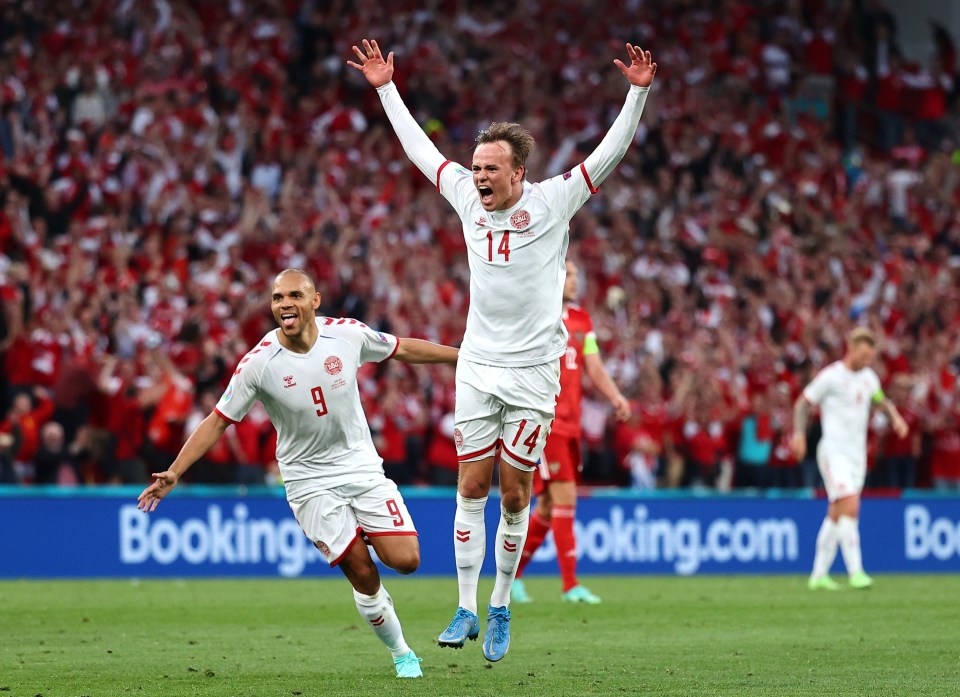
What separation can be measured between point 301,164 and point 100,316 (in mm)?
5057

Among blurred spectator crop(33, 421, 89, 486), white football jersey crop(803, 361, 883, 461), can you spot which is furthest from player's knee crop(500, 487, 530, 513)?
blurred spectator crop(33, 421, 89, 486)

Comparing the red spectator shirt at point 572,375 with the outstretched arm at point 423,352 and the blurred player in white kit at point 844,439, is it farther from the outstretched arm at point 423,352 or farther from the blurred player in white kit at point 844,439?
the outstretched arm at point 423,352

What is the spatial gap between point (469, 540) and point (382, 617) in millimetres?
748

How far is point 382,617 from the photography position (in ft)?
30.0

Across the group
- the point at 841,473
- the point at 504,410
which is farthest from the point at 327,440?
the point at 841,473

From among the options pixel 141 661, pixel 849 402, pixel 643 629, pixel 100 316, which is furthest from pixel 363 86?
pixel 141 661

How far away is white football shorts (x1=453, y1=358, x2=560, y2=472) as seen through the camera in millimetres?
9234

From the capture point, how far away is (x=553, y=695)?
8.25 meters

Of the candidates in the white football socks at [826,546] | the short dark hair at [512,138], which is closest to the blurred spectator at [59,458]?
the white football socks at [826,546]

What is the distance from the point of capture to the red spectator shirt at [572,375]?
1418 cm

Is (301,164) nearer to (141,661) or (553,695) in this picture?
(141,661)

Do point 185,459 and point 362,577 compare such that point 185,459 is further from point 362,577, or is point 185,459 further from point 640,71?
point 640,71

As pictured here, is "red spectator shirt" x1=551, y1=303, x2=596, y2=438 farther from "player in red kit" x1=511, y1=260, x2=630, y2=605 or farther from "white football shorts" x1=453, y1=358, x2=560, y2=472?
"white football shorts" x1=453, y1=358, x2=560, y2=472

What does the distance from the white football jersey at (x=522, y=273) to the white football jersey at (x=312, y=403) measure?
0.77 meters
